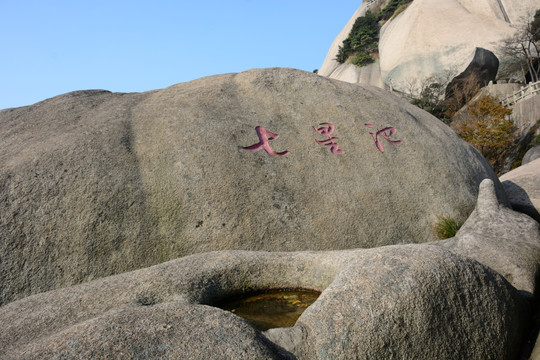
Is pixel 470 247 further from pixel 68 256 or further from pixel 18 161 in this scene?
pixel 18 161

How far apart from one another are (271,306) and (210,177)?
222 centimetres

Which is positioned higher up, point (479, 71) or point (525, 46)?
point (525, 46)

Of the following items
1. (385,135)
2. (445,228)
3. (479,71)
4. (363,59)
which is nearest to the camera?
(445,228)

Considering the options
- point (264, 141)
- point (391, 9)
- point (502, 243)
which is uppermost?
point (391, 9)

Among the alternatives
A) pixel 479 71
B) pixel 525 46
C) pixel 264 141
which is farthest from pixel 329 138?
pixel 525 46

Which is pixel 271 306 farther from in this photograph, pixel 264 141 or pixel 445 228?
pixel 445 228

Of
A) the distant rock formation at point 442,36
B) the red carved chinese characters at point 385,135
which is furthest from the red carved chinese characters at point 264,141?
the distant rock formation at point 442,36

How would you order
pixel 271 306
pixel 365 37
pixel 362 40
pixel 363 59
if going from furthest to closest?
pixel 362 40, pixel 365 37, pixel 363 59, pixel 271 306

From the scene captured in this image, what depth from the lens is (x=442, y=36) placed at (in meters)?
25.7

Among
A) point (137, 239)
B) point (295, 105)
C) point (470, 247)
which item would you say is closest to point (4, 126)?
point (137, 239)

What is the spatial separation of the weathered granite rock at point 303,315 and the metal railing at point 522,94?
2214cm

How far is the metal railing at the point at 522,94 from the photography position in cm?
2098

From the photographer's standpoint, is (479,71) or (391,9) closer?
(479,71)

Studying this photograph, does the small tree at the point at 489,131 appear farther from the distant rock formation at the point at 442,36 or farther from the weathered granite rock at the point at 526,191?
the weathered granite rock at the point at 526,191
